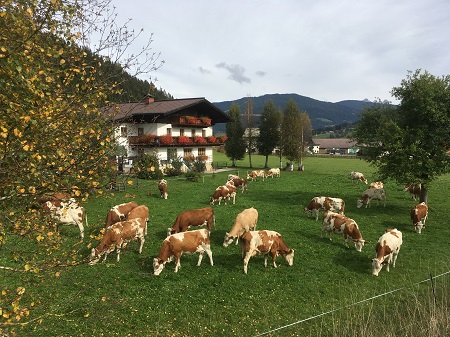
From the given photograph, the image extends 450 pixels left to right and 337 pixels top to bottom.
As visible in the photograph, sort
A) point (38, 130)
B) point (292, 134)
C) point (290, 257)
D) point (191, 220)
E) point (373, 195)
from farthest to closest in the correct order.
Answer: point (292, 134), point (373, 195), point (191, 220), point (290, 257), point (38, 130)

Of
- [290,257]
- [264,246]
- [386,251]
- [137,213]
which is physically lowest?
[290,257]

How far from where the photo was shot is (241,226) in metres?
14.0

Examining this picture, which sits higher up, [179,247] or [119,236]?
[119,236]

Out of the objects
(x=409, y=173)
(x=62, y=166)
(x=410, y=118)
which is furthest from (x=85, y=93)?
(x=410, y=118)

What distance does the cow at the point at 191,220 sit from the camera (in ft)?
46.5

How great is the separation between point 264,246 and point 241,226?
278cm

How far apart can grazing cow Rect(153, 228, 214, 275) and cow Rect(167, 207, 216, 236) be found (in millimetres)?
2493

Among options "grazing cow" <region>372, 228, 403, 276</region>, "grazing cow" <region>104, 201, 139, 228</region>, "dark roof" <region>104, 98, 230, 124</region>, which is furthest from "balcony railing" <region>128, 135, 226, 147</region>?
"grazing cow" <region>372, 228, 403, 276</region>

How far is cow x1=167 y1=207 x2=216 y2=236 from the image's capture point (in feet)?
46.5

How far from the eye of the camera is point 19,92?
13.5 feet

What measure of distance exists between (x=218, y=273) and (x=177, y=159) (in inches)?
1120

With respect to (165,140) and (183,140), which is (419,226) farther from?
(183,140)

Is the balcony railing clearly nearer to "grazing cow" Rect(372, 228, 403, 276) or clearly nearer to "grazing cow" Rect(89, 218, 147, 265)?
"grazing cow" Rect(89, 218, 147, 265)

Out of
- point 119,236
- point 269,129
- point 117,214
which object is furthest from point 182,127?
point 119,236
